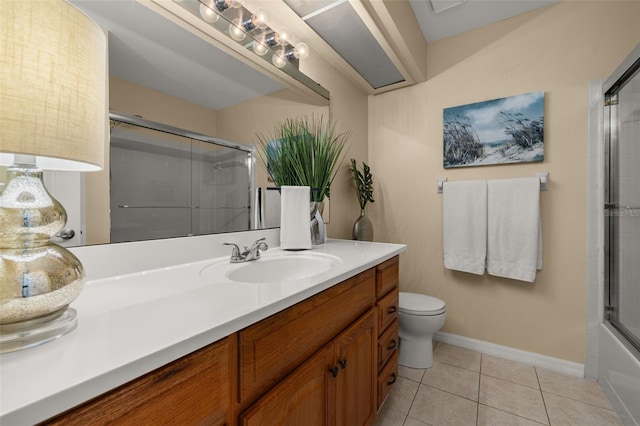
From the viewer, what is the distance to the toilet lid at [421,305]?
5.77 feet

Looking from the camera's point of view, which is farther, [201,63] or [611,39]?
[611,39]

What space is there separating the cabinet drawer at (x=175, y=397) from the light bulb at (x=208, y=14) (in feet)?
3.98

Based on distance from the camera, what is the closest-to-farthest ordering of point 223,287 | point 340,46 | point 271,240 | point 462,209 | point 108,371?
point 108,371
point 223,287
point 271,240
point 340,46
point 462,209

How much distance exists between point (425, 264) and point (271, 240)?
54.0 inches

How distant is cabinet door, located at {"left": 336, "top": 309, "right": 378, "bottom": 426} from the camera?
0.96 m

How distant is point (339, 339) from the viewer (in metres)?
0.94

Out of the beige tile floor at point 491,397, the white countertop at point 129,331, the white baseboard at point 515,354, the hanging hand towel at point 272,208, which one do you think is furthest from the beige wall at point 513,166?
the white countertop at point 129,331

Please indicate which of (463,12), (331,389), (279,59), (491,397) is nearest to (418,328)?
(491,397)

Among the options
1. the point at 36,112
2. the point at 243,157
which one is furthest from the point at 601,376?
the point at 36,112

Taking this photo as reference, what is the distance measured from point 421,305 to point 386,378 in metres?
0.62

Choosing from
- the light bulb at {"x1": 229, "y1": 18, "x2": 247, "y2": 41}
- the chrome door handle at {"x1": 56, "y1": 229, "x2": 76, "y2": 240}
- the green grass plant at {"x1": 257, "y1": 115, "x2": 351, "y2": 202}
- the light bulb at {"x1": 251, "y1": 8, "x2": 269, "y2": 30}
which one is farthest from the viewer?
the green grass plant at {"x1": 257, "y1": 115, "x2": 351, "y2": 202}

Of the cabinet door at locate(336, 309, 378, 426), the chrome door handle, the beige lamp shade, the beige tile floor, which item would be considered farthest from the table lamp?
the beige tile floor

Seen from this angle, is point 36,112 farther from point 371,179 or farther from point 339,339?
point 371,179

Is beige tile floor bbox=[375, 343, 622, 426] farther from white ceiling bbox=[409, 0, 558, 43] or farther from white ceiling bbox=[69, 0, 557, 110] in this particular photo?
white ceiling bbox=[409, 0, 558, 43]
